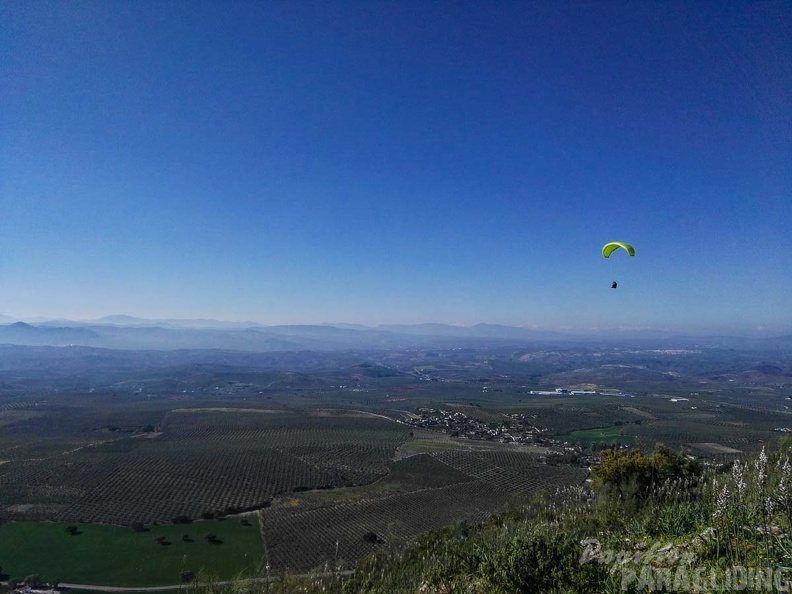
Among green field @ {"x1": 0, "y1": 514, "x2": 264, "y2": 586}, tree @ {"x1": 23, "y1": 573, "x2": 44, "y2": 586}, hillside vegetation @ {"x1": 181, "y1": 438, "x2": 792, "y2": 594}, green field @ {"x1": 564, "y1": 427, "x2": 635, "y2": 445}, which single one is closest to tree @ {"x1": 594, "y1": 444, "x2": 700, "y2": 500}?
hillside vegetation @ {"x1": 181, "y1": 438, "x2": 792, "y2": 594}

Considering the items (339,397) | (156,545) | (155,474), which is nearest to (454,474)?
(156,545)

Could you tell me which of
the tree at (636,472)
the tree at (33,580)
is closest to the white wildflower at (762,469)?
the tree at (636,472)

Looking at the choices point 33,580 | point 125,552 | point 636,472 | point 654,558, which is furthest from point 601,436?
point 33,580

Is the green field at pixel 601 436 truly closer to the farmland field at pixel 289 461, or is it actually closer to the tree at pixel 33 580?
the farmland field at pixel 289 461

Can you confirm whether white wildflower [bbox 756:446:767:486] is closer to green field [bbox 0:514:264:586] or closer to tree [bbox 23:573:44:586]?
green field [bbox 0:514:264:586]

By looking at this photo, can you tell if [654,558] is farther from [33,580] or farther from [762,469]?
[33,580]
